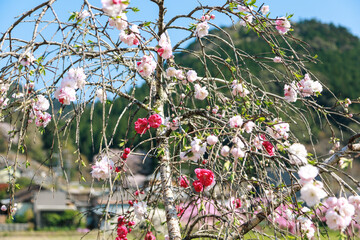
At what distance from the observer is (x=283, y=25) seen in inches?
81.8

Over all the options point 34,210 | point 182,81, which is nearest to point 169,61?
point 182,81

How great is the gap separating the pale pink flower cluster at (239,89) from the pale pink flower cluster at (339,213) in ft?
2.78

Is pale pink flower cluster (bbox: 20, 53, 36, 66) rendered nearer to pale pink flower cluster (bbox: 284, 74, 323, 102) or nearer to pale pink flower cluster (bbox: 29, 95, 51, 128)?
pale pink flower cluster (bbox: 29, 95, 51, 128)

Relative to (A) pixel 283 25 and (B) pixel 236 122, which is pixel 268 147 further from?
(A) pixel 283 25

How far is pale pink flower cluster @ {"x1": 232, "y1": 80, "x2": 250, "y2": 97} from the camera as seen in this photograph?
77.7 inches

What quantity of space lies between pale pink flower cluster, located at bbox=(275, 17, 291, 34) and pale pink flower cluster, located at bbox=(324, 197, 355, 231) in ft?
3.64

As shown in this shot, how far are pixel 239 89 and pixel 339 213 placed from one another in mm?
894

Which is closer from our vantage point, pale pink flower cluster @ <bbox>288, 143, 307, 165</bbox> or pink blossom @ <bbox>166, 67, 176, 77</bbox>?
pale pink flower cluster @ <bbox>288, 143, 307, 165</bbox>

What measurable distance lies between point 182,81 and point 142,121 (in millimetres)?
576

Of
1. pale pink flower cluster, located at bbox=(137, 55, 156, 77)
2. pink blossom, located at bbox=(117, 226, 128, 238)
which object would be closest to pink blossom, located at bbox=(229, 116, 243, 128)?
pale pink flower cluster, located at bbox=(137, 55, 156, 77)

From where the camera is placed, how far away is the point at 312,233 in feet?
5.49

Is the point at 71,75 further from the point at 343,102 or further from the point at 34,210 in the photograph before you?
the point at 34,210

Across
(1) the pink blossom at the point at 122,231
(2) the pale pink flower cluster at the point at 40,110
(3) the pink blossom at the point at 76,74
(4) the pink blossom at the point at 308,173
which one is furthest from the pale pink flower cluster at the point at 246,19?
(1) the pink blossom at the point at 122,231

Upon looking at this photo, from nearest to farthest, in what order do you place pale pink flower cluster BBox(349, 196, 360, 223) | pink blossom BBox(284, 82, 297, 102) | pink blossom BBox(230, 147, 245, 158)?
pale pink flower cluster BBox(349, 196, 360, 223) < pink blossom BBox(230, 147, 245, 158) < pink blossom BBox(284, 82, 297, 102)
